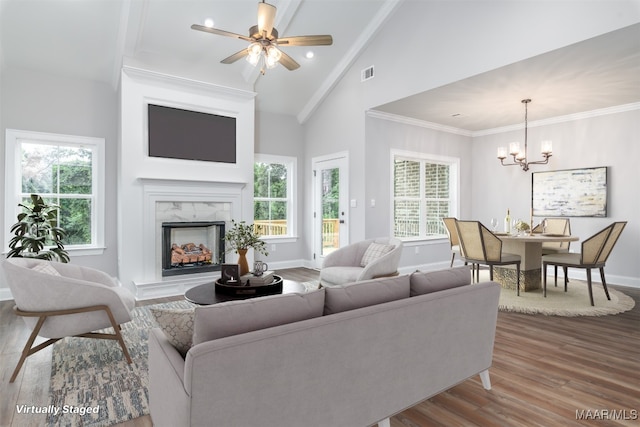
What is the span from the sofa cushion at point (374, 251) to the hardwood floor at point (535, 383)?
Result: 1.32 m

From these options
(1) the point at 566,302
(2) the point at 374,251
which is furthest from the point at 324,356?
(1) the point at 566,302

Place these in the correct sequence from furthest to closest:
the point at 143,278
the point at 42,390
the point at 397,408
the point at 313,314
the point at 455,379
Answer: the point at 143,278 < the point at 42,390 < the point at 455,379 < the point at 397,408 < the point at 313,314

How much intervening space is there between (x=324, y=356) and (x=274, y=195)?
17.9ft

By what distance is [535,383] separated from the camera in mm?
2420

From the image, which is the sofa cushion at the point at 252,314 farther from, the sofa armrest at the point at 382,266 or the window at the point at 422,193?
the window at the point at 422,193

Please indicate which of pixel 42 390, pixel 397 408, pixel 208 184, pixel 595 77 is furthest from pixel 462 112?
pixel 42 390

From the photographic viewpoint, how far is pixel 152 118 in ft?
15.9

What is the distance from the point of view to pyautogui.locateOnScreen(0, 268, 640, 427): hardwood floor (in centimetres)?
203

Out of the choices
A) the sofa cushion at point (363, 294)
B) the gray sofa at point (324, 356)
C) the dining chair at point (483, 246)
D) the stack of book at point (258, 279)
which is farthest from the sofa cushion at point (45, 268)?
the dining chair at point (483, 246)

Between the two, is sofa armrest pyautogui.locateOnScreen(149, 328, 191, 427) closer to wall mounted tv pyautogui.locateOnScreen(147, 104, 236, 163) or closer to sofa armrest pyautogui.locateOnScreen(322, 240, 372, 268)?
sofa armrest pyautogui.locateOnScreen(322, 240, 372, 268)

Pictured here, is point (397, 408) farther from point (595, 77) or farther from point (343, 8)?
point (343, 8)

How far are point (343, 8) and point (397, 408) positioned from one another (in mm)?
5052

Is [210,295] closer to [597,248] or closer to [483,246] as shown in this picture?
[483,246]

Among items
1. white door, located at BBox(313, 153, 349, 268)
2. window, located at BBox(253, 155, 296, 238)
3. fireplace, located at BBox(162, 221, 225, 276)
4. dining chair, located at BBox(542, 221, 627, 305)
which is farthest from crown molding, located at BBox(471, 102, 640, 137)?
fireplace, located at BBox(162, 221, 225, 276)
